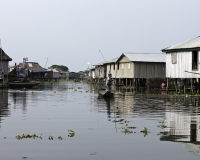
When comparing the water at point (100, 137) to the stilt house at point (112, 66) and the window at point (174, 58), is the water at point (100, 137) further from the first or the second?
the stilt house at point (112, 66)

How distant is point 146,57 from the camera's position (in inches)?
1857

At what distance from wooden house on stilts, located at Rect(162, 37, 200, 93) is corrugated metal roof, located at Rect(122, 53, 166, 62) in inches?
495

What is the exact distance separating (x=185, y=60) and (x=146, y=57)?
16082 millimetres

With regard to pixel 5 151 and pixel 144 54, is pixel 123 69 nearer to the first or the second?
pixel 144 54

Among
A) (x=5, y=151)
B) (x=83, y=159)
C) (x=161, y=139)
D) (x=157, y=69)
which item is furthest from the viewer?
(x=157, y=69)

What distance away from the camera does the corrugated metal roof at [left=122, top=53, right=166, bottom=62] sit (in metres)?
46.3

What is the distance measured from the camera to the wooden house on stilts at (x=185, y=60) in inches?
1195

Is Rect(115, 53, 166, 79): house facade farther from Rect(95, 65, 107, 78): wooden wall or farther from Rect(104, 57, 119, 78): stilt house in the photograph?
Rect(95, 65, 107, 78): wooden wall

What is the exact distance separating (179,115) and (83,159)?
8.70m

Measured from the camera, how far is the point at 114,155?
8.82 metres

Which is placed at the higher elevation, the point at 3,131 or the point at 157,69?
the point at 157,69

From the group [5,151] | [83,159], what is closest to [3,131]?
[5,151]

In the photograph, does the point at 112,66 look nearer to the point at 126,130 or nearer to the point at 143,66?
the point at 143,66

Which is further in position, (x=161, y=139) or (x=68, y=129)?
(x=68, y=129)
